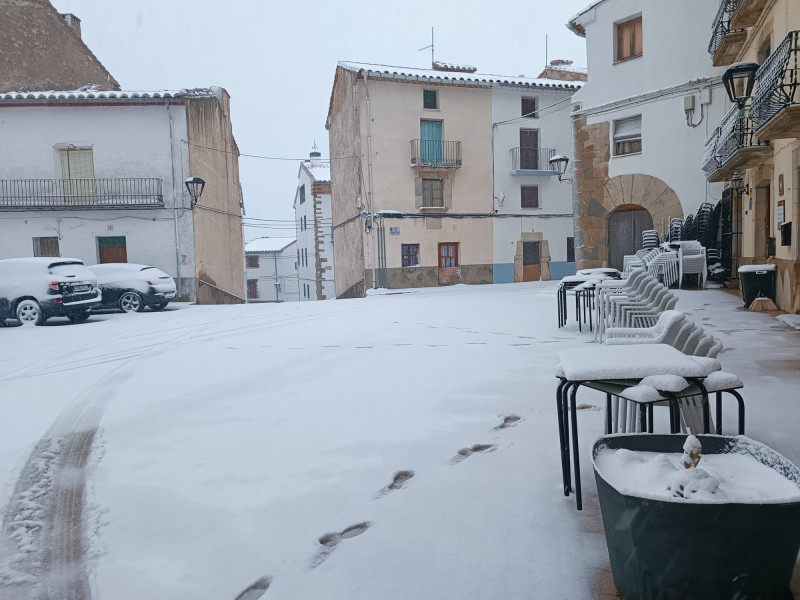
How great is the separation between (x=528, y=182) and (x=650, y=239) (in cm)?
1077

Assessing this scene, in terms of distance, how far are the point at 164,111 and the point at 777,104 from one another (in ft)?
55.8

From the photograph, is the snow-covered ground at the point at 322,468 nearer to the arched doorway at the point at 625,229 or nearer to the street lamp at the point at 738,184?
the street lamp at the point at 738,184

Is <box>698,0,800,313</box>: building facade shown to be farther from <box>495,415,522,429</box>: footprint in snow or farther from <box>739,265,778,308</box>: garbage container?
<box>495,415,522,429</box>: footprint in snow

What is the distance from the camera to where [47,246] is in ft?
65.4

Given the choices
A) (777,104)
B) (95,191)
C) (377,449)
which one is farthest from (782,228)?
(95,191)

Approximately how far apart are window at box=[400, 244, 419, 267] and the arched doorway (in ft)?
27.7

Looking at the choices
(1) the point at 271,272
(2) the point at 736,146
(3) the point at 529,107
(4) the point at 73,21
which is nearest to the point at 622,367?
(2) the point at 736,146

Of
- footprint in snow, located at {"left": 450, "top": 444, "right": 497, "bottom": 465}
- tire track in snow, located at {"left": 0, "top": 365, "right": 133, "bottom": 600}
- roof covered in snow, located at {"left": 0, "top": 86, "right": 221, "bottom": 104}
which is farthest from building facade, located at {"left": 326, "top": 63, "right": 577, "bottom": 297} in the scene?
footprint in snow, located at {"left": 450, "top": 444, "right": 497, "bottom": 465}

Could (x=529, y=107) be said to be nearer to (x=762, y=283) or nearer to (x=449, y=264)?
(x=449, y=264)

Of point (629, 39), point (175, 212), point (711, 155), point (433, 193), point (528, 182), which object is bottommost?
point (175, 212)

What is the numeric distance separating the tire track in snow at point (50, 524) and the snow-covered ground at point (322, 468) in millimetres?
14

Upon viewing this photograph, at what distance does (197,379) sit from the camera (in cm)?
619

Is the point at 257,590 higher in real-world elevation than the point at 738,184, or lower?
lower

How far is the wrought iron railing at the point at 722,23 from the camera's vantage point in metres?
11.9
